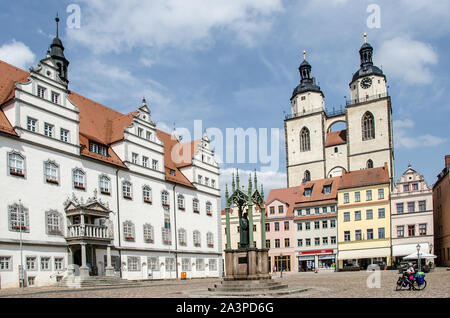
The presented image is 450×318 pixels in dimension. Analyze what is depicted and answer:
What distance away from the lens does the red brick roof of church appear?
111 ft

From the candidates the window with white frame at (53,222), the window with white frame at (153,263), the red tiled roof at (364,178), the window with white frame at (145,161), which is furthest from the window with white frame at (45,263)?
the red tiled roof at (364,178)

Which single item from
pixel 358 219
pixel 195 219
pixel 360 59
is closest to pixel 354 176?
pixel 358 219

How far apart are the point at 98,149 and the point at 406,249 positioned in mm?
37271

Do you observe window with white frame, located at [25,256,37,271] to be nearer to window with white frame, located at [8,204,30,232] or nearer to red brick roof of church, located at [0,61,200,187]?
window with white frame, located at [8,204,30,232]

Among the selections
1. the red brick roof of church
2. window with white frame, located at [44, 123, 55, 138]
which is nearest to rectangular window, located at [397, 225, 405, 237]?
the red brick roof of church

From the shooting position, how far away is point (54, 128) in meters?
34.3

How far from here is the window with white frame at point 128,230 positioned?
39.4 metres

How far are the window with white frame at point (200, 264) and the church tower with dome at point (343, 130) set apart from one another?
39.2 metres

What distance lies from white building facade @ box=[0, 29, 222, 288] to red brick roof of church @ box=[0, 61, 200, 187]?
0.11 metres

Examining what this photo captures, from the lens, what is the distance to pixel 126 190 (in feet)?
133

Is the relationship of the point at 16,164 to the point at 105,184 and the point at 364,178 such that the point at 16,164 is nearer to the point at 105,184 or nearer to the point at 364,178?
the point at 105,184

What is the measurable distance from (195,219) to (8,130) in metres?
23.5

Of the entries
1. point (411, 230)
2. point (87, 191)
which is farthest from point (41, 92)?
point (411, 230)
